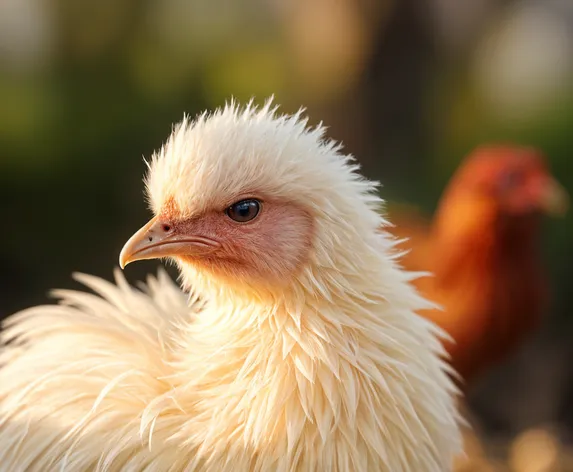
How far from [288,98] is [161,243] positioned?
207 inches

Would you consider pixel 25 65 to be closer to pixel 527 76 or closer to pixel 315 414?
pixel 527 76

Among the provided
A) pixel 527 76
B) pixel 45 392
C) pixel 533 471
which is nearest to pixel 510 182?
pixel 533 471

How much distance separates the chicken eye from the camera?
176 cm

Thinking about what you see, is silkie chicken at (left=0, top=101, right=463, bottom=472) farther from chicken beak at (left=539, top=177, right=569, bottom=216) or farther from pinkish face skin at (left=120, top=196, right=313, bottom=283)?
chicken beak at (left=539, top=177, right=569, bottom=216)

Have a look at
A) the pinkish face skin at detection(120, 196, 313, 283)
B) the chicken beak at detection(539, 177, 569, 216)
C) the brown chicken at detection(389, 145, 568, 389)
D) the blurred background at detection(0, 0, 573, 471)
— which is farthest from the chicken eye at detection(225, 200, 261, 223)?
the blurred background at detection(0, 0, 573, 471)

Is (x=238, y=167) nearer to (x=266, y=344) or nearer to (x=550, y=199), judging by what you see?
(x=266, y=344)

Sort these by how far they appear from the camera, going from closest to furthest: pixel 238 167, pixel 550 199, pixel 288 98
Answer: pixel 238 167 < pixel 550 199 < pixel 288 98

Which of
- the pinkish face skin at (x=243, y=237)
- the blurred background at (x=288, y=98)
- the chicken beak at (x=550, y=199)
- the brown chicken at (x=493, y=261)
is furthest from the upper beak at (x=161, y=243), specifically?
the blurred background at (x=288, y=98)

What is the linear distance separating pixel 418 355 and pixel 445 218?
200 centimetres

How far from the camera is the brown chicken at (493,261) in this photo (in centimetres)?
344

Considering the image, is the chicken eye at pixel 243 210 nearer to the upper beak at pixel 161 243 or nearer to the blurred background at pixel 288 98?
the upper beak at pixel 161 243

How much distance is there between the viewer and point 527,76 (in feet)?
25.1

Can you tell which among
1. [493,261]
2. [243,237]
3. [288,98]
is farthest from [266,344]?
[288,98]

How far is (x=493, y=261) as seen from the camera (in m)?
3.55
